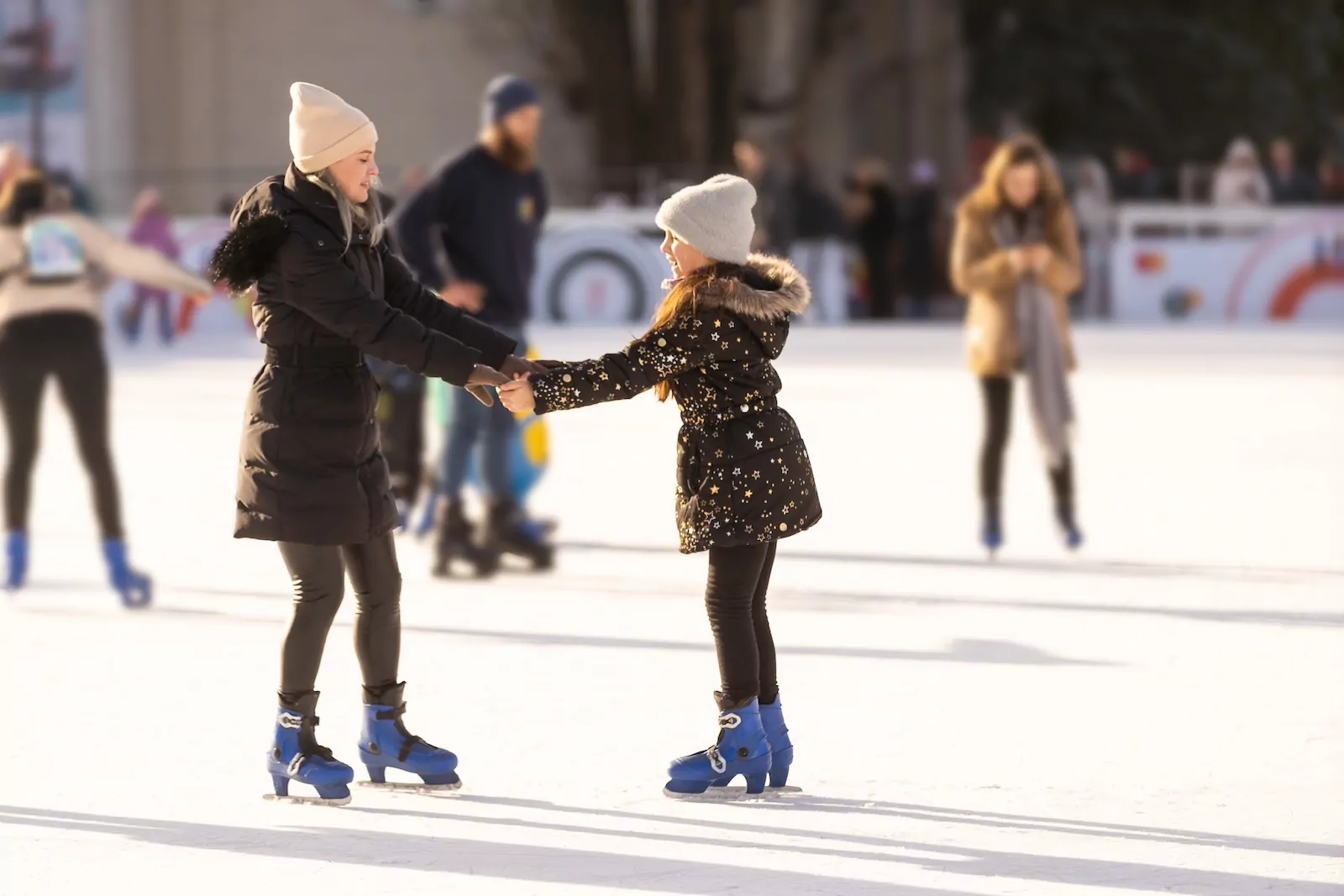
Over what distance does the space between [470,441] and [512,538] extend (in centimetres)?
40

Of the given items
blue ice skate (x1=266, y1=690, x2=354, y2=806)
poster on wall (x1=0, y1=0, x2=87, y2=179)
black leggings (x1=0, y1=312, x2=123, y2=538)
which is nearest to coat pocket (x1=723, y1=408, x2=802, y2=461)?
blue ice skate (x1=266, y1=690, x2=354, y2=806)

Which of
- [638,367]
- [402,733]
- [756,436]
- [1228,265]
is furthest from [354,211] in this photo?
[1228,265]

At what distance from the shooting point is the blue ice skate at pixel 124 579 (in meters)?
7.95

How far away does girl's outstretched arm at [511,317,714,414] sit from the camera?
5.13m

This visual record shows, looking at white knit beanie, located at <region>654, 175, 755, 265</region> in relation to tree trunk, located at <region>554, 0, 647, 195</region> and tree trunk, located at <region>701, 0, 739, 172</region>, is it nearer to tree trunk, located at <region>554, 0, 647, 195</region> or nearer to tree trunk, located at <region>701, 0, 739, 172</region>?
tree trunk, located at <region>701, 0, 739, 172</region>

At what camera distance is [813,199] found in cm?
2336

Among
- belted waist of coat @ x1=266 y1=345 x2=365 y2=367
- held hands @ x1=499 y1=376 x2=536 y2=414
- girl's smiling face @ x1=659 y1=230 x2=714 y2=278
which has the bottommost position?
held hands @ x1=499 y1=376 x2=536 y2=414

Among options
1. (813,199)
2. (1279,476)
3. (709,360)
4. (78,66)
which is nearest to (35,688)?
(709,360)

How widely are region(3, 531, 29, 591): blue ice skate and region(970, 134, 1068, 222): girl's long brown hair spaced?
3.54 m

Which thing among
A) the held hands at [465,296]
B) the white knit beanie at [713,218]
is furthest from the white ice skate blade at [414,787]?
the held hands at [465,296]

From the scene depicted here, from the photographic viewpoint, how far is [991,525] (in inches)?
349

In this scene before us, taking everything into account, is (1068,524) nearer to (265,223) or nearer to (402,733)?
(402,733)

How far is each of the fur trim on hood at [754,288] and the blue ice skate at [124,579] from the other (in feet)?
11.1

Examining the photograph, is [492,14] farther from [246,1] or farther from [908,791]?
[908,791]
